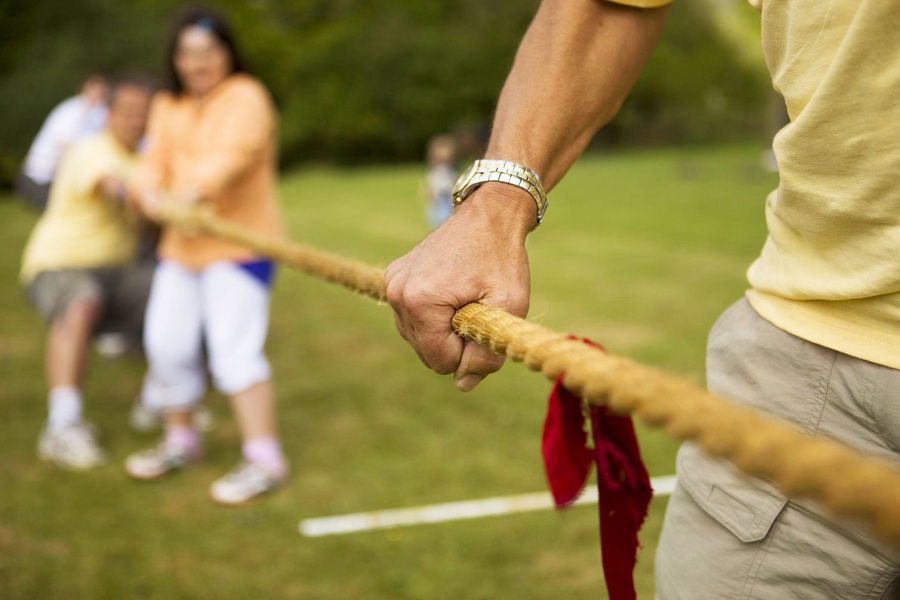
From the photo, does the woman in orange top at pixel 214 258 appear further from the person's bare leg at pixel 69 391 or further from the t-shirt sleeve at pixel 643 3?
the t-shirt sleeve at pixel 643 3

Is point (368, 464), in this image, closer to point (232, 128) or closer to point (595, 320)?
point (232, 128)

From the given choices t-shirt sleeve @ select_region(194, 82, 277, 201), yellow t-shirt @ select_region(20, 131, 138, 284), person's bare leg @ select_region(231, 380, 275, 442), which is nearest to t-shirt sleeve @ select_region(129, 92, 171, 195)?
t-shirt sleeve @ select_region(194, 82, 277, 201)

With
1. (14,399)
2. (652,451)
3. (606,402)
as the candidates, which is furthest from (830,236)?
(14,399)

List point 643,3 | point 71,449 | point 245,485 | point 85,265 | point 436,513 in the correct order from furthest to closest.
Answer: point 85,265 < point 71,449 < point 245,485 < point 436,513 < point 643,3

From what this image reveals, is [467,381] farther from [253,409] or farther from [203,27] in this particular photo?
[203,27]

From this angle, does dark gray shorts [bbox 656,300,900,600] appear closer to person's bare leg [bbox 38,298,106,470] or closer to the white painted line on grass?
the white painted line on grass

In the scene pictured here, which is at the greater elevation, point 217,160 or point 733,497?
point 733,497

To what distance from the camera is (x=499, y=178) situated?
1385 mm

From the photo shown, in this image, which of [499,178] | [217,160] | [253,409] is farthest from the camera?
[253,409]

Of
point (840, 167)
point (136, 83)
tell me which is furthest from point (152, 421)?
point (840, 167)

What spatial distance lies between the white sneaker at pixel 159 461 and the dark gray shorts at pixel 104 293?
0.95 metres

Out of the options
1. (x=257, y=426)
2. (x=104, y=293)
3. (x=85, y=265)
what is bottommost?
(x=257, y=426)

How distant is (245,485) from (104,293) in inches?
65.0

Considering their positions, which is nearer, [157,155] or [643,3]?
[643,3]
